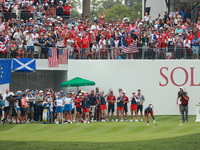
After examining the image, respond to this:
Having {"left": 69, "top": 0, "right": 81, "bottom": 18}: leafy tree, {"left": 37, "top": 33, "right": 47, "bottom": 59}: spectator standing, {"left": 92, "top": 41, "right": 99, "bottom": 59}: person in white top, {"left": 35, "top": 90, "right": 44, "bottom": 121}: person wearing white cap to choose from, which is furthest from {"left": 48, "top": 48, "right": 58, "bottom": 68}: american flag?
{"left": 69, "top": 0, "right": 81, "bottom": 18}: leafy tree

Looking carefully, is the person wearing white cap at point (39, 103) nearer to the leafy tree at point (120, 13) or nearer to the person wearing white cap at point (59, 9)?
the person wearing white cap at point (59, 9)

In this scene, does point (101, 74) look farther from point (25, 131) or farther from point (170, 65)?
point (25, 131)

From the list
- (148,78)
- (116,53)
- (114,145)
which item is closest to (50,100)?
(116,53)

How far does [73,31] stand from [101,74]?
330cm

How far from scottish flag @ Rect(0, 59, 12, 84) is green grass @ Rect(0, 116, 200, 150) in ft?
13.4

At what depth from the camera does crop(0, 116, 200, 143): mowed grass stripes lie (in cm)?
2198

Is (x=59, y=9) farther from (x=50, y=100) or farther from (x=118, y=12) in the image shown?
(x=118, y=12)

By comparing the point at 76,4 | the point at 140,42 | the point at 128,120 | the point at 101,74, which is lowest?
the point at 128,120

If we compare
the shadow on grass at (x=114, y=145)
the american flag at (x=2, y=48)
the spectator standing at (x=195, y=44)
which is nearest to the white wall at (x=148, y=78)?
the spectator standing at (x=195, y=44)

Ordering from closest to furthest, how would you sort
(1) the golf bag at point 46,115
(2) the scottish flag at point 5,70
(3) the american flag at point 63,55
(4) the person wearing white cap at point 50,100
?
1. (1) the golf bag at point 46,115
2. (4) the person wearing white cap at point 50,100
3. (2) the scottish flag at point 5,70
4. (3) the american flag at point 63,55

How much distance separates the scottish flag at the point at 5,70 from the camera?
99.5 feet

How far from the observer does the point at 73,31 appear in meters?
32.9

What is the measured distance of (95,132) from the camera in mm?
24578

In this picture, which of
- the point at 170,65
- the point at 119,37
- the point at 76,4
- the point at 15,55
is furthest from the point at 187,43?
the point at 76,4
